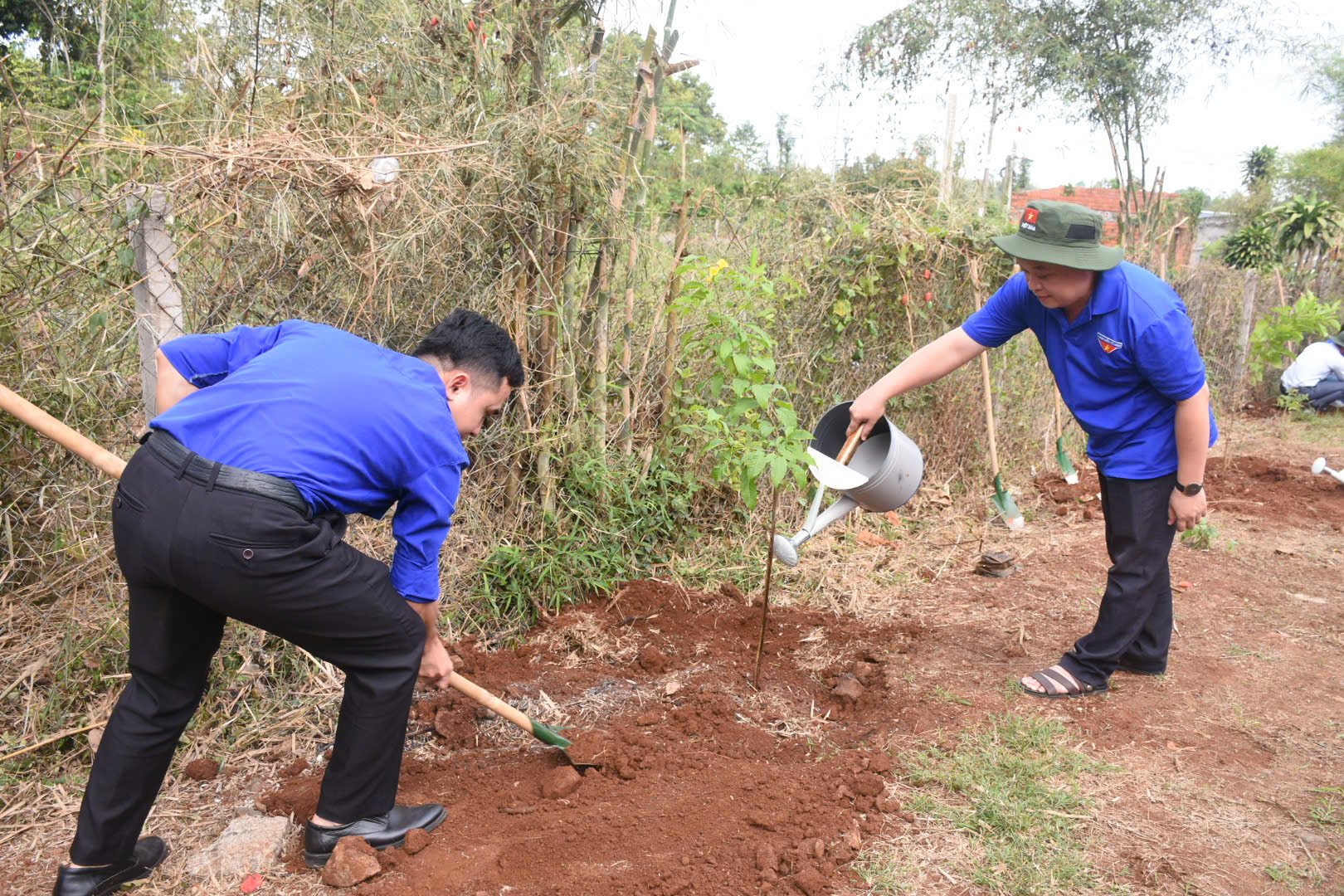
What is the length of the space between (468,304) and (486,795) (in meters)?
1.94

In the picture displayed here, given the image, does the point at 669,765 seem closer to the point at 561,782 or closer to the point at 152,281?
the point at 561,782

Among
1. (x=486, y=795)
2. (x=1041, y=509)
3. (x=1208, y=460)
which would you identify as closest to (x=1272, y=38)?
(x=1208, y=460)

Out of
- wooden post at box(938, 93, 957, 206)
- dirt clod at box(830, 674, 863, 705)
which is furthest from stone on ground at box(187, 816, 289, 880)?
wooden post at box(938, 93, 957, 206)

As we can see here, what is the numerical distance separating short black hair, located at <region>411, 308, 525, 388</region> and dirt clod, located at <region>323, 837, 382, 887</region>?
50.2 inches

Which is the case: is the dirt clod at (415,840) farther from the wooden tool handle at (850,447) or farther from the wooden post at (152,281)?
the wooden tool handle at (850,447)

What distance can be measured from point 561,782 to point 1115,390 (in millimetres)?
2314

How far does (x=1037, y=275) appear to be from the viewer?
2.89 metres

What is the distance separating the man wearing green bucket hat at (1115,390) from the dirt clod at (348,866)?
2.06 m

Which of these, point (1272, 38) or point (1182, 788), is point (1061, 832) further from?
point (1272, 38)

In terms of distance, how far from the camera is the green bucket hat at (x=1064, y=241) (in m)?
2.77

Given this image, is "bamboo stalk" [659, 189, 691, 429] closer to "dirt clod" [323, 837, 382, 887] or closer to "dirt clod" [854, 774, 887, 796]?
"dirt clod" [854, 774, 887, 796]

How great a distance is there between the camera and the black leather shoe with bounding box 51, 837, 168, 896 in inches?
81.4

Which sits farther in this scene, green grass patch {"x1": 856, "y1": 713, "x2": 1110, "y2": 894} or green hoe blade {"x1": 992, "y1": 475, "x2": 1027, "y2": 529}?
green hoe blade {"x1": 992, "y1": 475, "x2": 1027, "y2": 529}

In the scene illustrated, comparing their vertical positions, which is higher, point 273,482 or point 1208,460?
point 273,482
